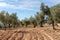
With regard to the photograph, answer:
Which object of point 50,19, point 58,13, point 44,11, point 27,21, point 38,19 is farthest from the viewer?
point 27,21

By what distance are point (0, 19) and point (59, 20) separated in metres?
35.9

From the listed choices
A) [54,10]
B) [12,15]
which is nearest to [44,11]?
[54,10]

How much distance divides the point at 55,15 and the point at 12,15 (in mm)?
57138

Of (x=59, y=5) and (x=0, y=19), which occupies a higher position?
(x=59, y=5)

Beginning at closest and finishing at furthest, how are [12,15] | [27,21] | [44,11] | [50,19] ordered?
1. [50,19]
2. [44,11]
3. [12,15]
4. [27,21]

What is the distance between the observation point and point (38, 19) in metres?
86.9

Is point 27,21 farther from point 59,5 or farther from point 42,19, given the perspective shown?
point 59,5

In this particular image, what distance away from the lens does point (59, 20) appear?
2047 inches

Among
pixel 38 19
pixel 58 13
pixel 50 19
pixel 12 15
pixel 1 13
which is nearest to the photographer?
pixel 58 13

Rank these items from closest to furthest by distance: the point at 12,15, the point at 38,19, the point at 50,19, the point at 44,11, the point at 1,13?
the point at 50,19 < the point at 44,11 < the point at 1,13 < the point at 38,19 < the point at 12,15

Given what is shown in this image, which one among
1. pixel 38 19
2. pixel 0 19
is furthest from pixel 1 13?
pixel 38 19

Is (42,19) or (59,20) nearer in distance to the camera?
(59,20)

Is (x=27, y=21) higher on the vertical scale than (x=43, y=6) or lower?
lower

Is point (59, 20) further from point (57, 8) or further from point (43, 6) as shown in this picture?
point (43, 6)
